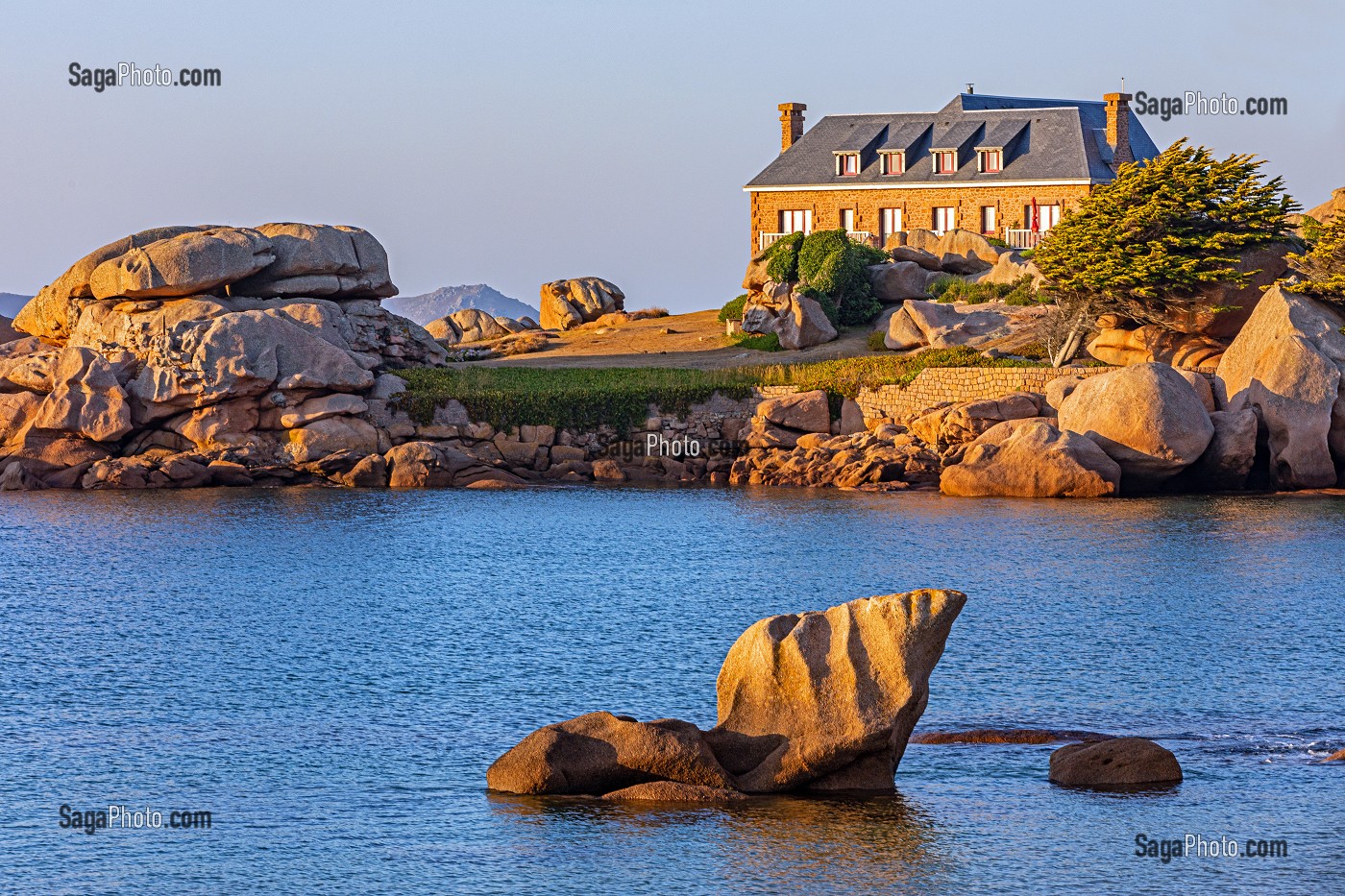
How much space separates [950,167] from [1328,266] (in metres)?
28.1

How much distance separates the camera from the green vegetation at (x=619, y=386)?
2057 inches

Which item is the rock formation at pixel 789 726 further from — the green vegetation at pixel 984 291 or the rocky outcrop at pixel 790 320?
the rocky outcrop at pixel 790 320

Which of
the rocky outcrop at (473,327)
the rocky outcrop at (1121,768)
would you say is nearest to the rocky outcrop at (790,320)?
the rocky outcrop at (473,327)

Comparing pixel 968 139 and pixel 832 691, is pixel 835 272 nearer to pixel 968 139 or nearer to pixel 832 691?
pixel 968 139

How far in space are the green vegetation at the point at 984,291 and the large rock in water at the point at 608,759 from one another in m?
41.8

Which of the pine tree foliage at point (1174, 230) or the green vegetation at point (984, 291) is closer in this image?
the pine tree foliage at point (1174, 230)

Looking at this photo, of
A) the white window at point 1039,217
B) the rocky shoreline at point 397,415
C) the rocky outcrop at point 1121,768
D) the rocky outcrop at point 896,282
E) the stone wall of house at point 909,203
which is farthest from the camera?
the stone wall of house at point 909,203

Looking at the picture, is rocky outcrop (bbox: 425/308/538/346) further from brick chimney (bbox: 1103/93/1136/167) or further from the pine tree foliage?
the pine tree foliage

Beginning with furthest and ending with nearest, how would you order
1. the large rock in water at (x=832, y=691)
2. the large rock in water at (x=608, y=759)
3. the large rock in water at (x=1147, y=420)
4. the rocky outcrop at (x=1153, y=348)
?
the rocky outcrop at (x=1153, y=348)
the large rock in water at (x=1147, y=420)
the large rock in water at (x=608, y=759)
the large rock in water at (x=832, y=691)

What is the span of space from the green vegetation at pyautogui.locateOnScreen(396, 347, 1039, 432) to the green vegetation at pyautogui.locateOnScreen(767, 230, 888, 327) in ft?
21.7

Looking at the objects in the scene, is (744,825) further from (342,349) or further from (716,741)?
(342,349)

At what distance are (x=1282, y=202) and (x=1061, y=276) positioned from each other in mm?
6848

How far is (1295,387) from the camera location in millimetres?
44219

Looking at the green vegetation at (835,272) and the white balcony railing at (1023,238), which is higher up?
the white balcony railing at (1023,238)
